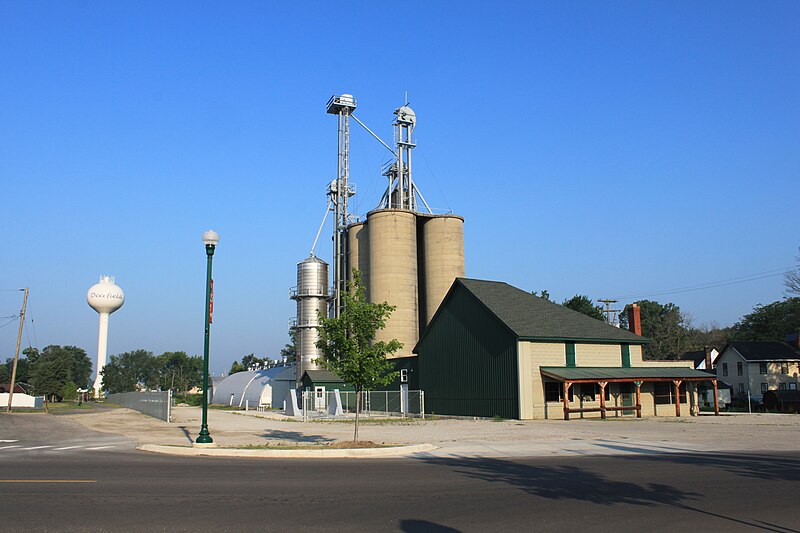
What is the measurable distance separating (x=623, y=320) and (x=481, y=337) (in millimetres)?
95153

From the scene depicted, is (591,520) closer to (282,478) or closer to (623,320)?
(282,478)

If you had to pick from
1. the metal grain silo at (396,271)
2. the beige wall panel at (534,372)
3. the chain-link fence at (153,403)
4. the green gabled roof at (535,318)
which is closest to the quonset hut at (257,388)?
the chain-link fence at (153,403)

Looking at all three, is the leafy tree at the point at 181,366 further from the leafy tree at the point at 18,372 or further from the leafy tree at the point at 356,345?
the leafy tree at the point at 356,345

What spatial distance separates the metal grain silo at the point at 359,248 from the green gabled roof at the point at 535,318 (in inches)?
611

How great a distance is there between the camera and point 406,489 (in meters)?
12.4

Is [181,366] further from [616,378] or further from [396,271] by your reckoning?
[616,378]

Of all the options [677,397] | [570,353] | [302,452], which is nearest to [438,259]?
[570,353]

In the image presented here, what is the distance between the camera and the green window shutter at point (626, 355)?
43000mm

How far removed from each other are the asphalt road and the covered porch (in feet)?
63.3

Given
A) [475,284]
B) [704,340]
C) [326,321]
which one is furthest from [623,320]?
[326,321]

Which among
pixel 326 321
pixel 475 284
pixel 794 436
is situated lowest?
pixel 794 436

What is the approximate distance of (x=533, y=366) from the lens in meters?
38.3

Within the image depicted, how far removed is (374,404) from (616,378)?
66.4 feet

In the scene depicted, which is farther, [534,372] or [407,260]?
[407,260]
